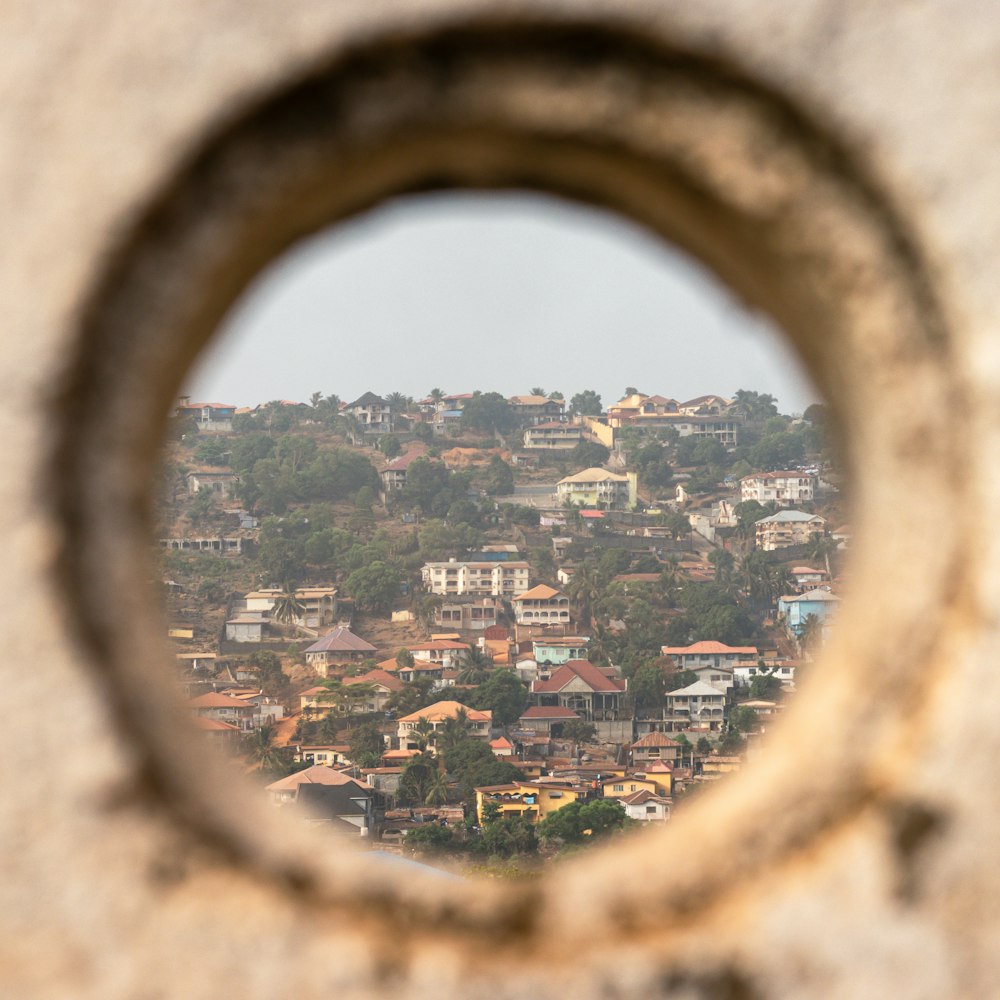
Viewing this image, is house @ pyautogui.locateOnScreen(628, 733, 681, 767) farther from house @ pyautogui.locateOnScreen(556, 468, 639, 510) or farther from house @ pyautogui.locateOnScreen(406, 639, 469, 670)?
house @ pyautogui.locateOnScreen(556, 468, 639, 510)

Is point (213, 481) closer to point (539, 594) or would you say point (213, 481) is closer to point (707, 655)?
point (539, 594)

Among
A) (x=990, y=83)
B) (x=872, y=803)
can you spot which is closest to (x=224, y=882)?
(x=872, y=803)

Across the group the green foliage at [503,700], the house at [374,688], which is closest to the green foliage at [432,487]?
the house at [374,688]

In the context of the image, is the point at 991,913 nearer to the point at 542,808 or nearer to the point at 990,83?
the point at 990,83

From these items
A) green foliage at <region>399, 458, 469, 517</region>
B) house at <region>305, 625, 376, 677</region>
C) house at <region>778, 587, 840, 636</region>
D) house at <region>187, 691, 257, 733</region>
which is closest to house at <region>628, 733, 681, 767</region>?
house at <region>778, 587, 840, 636</region>

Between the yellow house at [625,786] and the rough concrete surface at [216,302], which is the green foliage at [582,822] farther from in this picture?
the rough concrete surface at [216,302]

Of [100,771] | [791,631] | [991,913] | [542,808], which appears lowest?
[542,808]

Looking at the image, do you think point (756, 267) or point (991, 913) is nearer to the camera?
point (991, 913)
